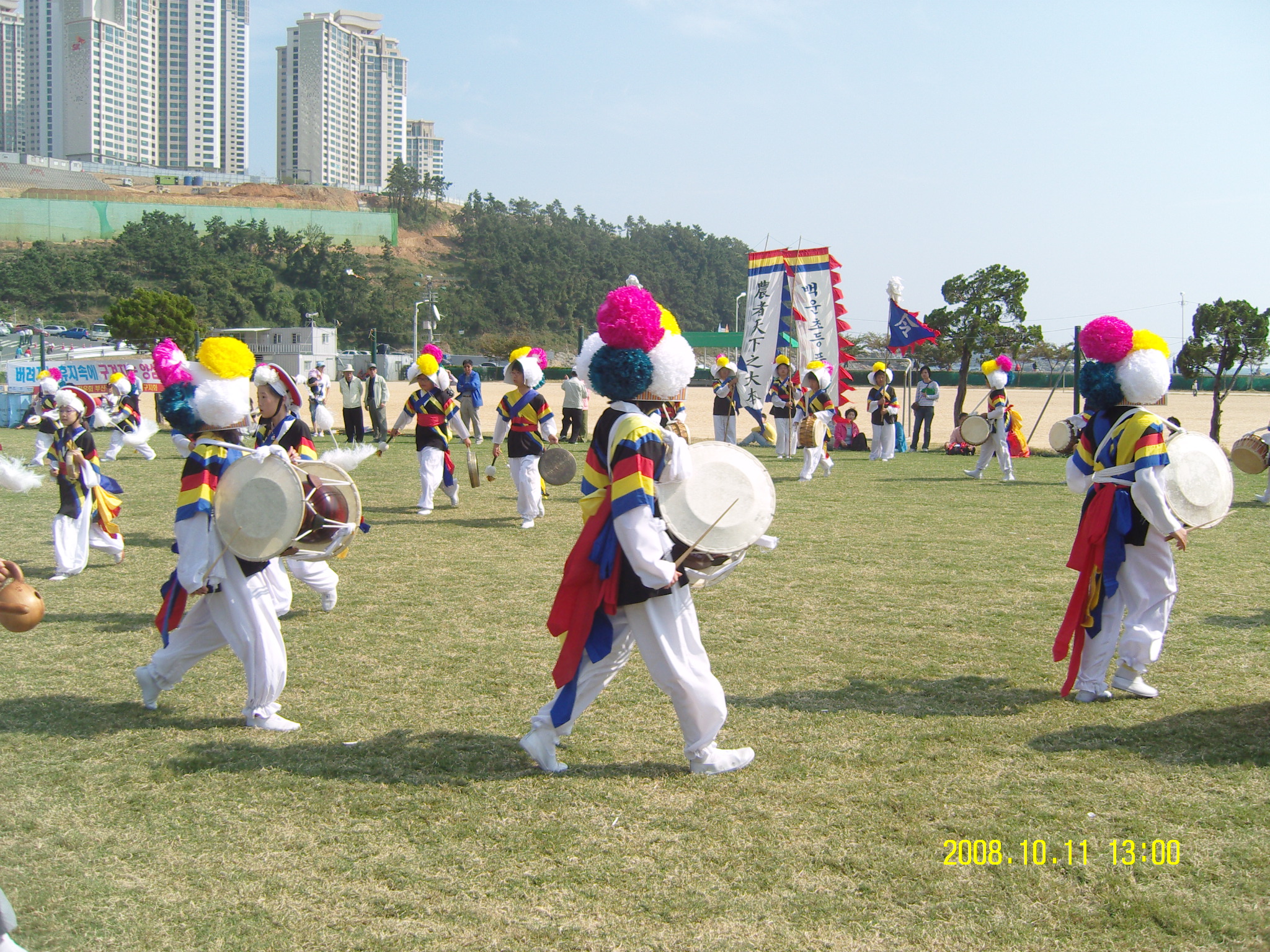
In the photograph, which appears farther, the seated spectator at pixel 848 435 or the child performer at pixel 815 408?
the seated spectator at pixel 848 435

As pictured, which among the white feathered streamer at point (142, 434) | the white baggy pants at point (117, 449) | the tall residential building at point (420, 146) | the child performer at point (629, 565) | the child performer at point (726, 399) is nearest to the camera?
the child performer at point (629, 565)

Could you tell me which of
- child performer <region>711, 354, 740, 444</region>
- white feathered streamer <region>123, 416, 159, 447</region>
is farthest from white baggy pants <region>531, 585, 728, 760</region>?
child performer <region>711, 354, 740, 444</region>

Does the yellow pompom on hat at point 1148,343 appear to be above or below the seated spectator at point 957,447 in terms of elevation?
above

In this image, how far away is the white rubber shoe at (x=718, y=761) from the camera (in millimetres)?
4098

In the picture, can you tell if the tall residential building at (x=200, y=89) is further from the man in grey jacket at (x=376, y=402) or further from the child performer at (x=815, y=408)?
the child performer at (x=815, y=408)

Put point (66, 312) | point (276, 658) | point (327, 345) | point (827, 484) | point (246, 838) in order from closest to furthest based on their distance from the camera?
point (246, 838) → point (276, 658) → point (827, 484) → point (327, 345) → point (66, 312)

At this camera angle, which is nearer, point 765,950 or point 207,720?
point 765,950

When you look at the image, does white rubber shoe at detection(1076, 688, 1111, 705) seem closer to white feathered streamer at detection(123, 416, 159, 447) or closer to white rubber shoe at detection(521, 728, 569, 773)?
white rubber shoe at detection(521, 728, 569, 773)

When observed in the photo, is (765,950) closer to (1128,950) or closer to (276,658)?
(1128,950)

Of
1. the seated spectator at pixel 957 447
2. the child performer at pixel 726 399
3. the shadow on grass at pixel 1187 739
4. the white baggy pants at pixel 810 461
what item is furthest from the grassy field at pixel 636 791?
the seated spectator at pixel 957 447

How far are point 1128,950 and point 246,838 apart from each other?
298 cm

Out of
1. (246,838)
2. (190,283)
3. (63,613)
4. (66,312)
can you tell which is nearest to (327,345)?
(190,283)

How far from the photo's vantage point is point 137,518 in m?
11.0

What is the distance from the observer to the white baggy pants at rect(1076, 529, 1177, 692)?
16.2 ft
